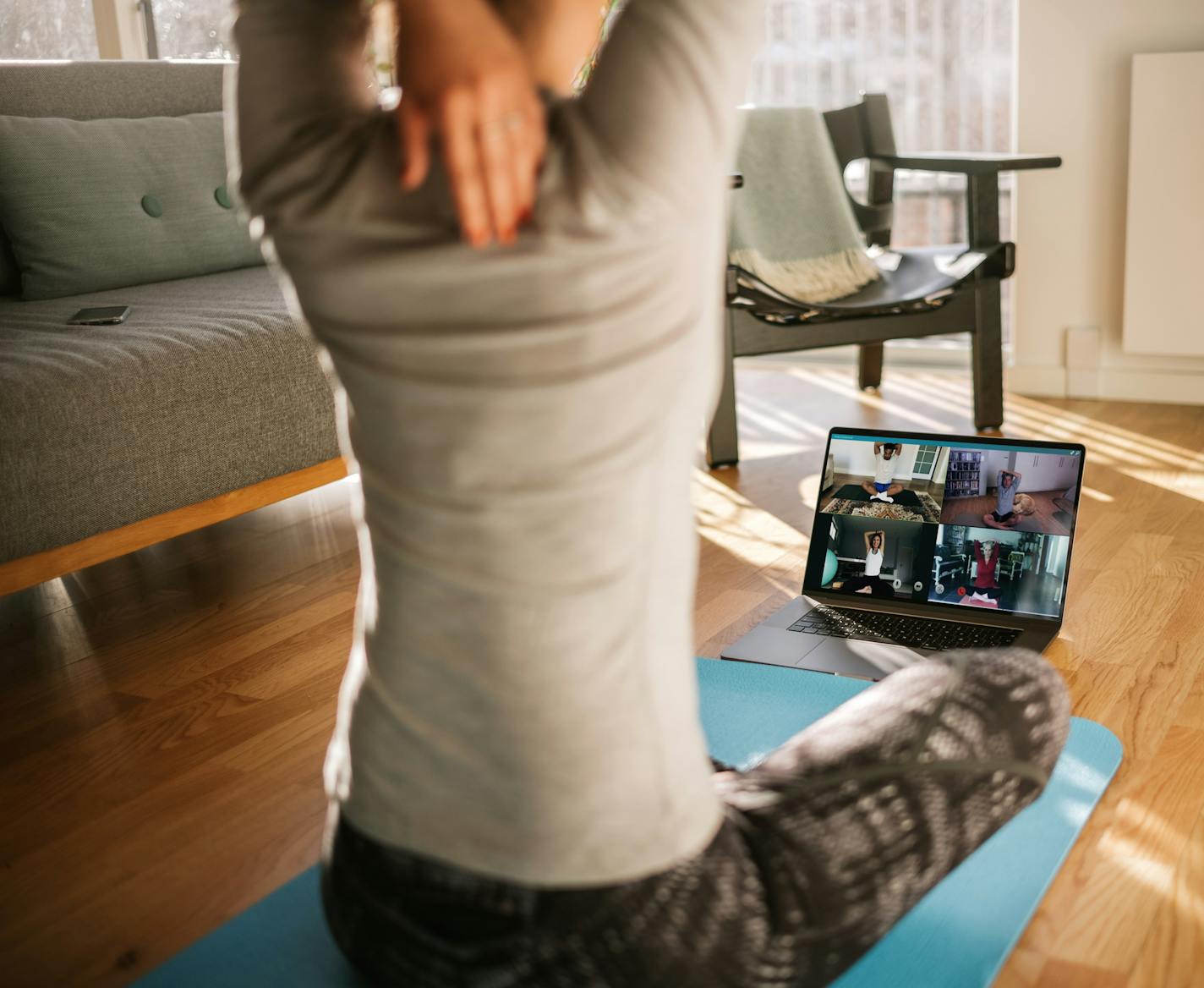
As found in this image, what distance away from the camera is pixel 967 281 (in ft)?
9.16

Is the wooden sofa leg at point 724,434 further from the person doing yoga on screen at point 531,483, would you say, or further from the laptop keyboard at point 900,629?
the person doing yoga on screen at point 531,483

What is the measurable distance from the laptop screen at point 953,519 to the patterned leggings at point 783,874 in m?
0.75

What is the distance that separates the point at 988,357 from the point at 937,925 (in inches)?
79.0

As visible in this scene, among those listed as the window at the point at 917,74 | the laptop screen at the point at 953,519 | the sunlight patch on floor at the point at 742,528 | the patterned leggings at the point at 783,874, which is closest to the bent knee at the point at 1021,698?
the patterned leggings at the point at 783,874

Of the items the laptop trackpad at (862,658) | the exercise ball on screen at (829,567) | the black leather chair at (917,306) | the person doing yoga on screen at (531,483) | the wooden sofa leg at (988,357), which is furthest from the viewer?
the wooden sofa leg at (988,357)

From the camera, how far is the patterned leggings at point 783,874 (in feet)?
2.51

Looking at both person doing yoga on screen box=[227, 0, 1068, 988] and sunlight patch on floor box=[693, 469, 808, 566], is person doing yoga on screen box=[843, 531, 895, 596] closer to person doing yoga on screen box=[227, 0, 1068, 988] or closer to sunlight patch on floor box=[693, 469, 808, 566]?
sunlight patch on floor box=[693, 469, 808, 566]

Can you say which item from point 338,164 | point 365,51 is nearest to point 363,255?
point 338,164

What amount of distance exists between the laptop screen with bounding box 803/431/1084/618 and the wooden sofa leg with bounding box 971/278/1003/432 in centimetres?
114

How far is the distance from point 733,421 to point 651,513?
207 cm

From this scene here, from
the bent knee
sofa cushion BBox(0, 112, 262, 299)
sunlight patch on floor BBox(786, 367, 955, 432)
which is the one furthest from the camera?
sunlight patch on floor BBox(786, 367, 955, 432)

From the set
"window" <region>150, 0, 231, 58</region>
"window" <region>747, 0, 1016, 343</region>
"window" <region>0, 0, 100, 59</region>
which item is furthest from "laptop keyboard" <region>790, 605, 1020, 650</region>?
"window" <region>0, 0, 100, 59</region>

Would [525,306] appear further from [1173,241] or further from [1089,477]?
[1173,241]

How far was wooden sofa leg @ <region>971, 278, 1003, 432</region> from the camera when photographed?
286 centimetres
